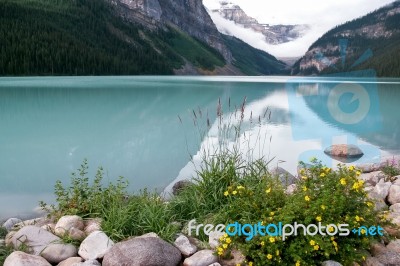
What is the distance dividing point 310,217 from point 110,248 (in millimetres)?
2334

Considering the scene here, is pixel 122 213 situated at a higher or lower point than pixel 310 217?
lower

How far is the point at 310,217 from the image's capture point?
434 centimetres

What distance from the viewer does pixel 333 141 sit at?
1864cm

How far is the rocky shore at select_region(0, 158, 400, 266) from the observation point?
14.8ft

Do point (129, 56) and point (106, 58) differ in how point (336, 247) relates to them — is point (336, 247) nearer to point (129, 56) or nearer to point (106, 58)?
A: point (106, 58)

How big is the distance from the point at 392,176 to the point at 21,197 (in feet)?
26.1

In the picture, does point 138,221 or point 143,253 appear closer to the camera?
point 143,253

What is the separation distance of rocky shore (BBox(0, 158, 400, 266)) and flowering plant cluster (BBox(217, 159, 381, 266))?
0.63 feet

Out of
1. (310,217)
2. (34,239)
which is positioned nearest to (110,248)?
(34,239)

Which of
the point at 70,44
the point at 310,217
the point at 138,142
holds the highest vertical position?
the point at 70,44

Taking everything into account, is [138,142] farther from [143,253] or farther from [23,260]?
[143,253]

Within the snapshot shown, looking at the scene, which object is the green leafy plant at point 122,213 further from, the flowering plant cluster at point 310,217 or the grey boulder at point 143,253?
the flowering plant cluster at point 310,217

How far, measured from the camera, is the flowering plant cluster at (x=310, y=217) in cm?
425

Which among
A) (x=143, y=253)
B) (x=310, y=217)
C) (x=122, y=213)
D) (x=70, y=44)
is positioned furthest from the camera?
(x=70, y=44)
